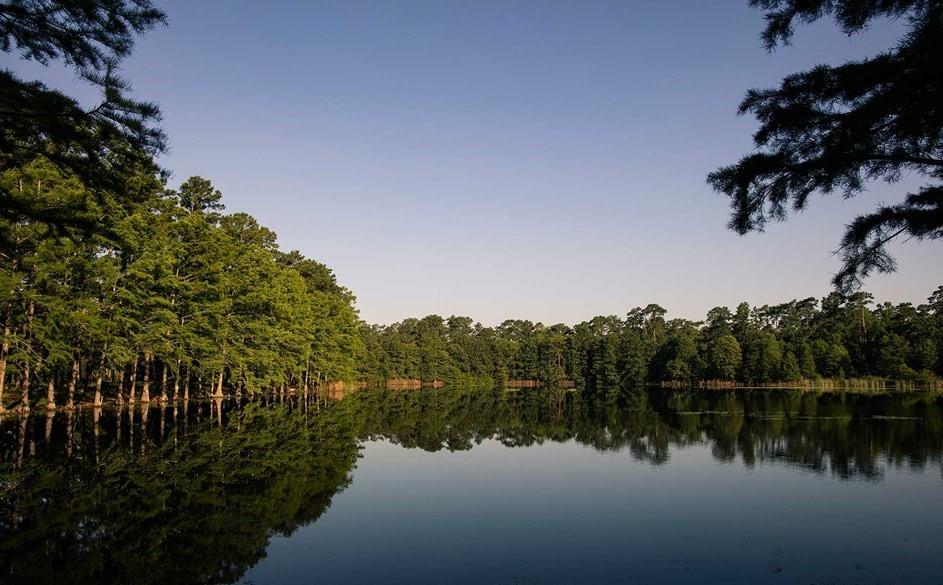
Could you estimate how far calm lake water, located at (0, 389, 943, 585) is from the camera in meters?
10.8

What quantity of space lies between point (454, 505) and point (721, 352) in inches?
3168

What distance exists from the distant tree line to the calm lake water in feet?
151

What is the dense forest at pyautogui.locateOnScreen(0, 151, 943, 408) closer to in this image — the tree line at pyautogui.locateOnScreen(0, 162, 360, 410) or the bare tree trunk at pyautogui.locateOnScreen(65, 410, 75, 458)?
the tree line at pyautogui.locateOnScreen(0, 162, 360, 410)

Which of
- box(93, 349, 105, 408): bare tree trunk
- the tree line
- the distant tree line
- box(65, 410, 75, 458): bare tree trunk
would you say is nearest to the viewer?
box(65, 410, 75, 458): bare tree trunk

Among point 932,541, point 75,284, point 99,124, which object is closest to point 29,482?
point 99,124

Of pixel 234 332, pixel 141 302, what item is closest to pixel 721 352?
pixel 234 332

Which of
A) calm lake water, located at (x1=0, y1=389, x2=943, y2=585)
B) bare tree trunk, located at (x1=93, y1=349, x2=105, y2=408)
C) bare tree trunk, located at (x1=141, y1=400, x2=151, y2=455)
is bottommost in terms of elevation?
calm lake water, located at (x1=0, y1=389, x2=943, y2=585)

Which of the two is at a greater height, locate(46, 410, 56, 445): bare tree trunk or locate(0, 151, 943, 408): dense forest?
locate(0, 151, 943, 408): dense forest

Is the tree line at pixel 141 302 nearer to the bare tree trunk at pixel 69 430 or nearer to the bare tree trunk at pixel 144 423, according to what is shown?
the bare tree trunk at pixel 144 423

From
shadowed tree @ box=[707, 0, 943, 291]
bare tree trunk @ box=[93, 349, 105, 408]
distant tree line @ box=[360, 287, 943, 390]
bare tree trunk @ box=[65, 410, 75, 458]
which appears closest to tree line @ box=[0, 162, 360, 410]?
bare tree trunk @ box=[93, 349, 105, 408]

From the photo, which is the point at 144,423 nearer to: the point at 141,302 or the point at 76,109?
the point at 141,302

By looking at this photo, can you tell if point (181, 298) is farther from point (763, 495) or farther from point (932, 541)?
point (932, 541)

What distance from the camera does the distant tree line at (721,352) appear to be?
78.8 m

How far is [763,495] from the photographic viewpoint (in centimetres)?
1745
